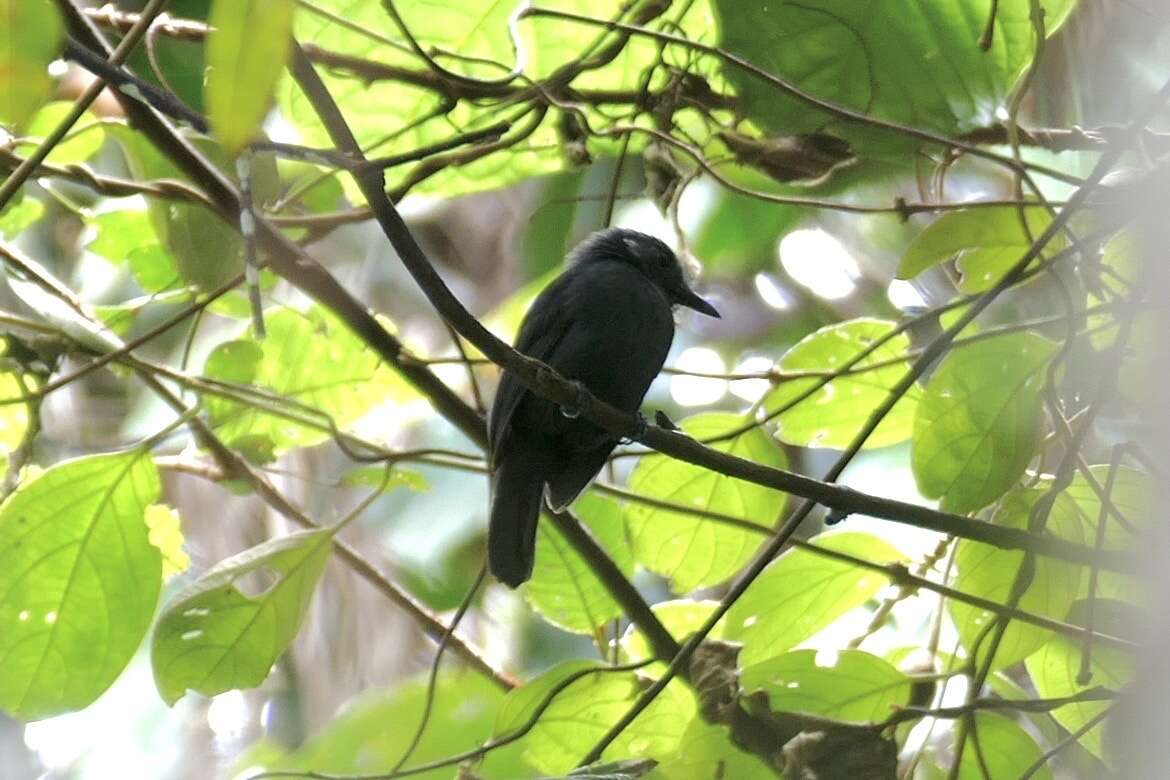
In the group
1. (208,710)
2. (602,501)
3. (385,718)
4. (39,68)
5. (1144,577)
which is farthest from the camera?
(208,710)

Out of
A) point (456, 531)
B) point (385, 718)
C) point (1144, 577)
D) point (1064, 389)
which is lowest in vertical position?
point (1144, 577)

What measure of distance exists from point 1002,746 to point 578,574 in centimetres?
89

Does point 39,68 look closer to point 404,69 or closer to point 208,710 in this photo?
point 404,69

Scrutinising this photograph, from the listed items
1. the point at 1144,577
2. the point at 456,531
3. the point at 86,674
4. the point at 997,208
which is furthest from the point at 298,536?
the point at 456,531

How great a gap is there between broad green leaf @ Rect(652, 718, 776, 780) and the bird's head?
5.15ft

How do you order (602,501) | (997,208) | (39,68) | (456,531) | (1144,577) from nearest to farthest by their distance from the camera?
1. (1144,577)
2. (39,68)
3. (997,208)
4. (602,501)
5. (456,531)

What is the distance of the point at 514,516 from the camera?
2.84 meters

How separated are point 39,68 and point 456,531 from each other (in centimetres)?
382

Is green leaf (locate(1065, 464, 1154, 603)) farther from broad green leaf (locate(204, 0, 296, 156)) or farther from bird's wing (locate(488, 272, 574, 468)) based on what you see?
broad green leaf (locate(204, 0, 296, 156))

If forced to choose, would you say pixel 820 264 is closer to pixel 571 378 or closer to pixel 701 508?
pixel 571 378

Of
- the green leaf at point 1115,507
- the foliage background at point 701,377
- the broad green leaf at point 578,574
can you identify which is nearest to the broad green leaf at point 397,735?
the foliage background at point 701,377

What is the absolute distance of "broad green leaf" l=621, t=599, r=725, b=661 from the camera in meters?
2.68

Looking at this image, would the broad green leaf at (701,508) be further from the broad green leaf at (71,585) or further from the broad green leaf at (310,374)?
the broad green leaf at (71,585)

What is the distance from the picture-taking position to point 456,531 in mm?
4781
